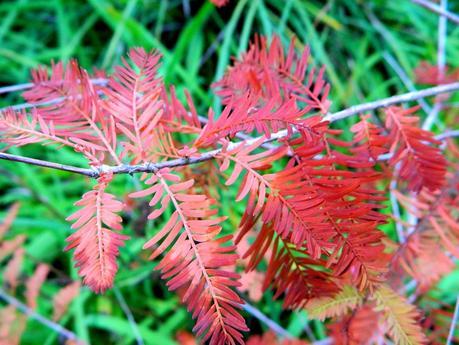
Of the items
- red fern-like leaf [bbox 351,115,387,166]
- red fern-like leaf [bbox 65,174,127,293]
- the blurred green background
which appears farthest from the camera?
the blurred green background

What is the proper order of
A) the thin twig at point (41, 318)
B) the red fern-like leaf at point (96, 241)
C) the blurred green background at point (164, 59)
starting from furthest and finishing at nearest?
the blurred green background at point (164, 59) < the thin twig at point (41, 318) < the red fern-like leaf at point (96, 241)

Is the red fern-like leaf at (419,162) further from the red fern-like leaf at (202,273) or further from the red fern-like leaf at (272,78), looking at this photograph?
the red fern-like leaf at (202,273)

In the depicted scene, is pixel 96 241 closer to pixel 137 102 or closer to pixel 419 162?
pixel 137 102

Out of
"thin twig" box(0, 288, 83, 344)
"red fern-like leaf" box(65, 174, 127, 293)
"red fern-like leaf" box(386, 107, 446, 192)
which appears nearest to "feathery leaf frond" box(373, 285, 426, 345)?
"red fern-like leaf" box(386, 107, 446, 192)

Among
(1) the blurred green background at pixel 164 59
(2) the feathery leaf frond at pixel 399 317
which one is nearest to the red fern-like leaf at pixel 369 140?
(2) the feathery leaf frond at pixel 399 317

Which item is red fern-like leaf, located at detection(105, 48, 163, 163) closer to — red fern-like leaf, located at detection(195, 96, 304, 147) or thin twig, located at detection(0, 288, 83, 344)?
red fern-like leaf, located at detection(195, 96, 304, 147)
